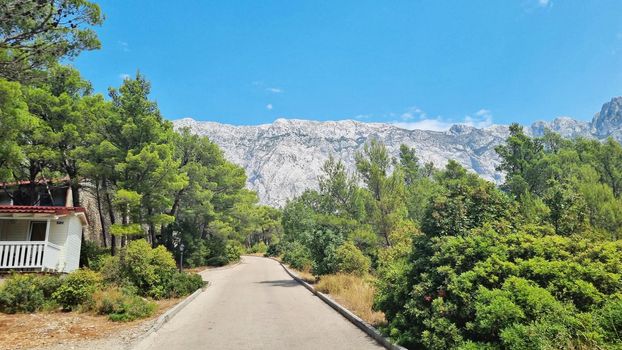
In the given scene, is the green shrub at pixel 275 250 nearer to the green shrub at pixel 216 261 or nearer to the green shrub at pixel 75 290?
the green shrub at pixel 216 261

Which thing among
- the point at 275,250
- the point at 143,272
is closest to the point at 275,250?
the point at 275,250

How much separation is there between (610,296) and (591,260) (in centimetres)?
109

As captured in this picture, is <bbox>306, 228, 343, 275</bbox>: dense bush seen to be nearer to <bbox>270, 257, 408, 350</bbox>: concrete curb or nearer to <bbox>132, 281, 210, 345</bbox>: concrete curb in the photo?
<bbox>270, 257, 408, 350</bbox>: concrete curb

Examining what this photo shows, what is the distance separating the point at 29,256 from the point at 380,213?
57.9 feet

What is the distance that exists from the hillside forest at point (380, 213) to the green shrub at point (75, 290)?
0.19m

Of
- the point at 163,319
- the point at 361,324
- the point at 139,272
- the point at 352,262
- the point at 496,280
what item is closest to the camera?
the point at 496,280

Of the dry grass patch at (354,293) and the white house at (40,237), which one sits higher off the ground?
the white house at (40,237)

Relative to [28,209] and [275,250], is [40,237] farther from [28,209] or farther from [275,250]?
[275,250]

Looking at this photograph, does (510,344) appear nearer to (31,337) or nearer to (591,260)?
(591,260)

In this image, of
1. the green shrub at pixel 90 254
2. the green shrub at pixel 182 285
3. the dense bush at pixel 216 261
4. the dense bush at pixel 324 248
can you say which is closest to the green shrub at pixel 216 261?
the dense bush at pixel 216 261

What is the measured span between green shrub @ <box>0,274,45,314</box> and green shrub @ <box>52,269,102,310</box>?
50cm

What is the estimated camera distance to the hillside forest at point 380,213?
19.8 ft

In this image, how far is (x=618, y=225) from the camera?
23.6 metres

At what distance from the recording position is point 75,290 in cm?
1263
